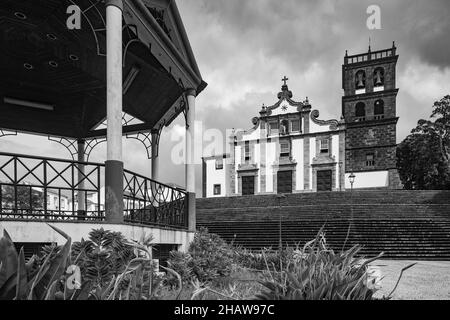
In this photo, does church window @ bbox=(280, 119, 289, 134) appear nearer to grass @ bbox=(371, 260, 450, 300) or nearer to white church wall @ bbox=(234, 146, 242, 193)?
white church wall @ bbox=(234, 146, 242, 193)

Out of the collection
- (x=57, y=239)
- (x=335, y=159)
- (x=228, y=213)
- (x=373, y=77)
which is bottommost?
(x=228, y=213)

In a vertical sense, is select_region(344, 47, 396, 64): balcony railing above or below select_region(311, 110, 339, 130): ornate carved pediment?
above

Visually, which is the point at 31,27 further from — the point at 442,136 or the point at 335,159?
the point at 442,136

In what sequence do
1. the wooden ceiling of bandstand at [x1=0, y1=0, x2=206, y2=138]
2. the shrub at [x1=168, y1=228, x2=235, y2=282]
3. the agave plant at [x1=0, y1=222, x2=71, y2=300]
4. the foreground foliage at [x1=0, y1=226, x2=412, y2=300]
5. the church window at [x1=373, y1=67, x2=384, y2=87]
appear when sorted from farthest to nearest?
the church window at [x1=373, y1=67, x2=384, y2=87], the wooden ceiling of bandstand at [x1=0, y1=0, x2=206, y2=138], the shrub at [x1=168, y1=228, x2=235, y2=282], the foreground foliage at [x1=0, y1=226, x2=412, y2=300], the agave plant at [x1=0, y1=222, x2=71, y2=300]

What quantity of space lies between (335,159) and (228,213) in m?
18.1

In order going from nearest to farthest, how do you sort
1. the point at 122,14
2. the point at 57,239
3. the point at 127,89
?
the point at 57,239 < the point at 122,14 < the point at 127,89

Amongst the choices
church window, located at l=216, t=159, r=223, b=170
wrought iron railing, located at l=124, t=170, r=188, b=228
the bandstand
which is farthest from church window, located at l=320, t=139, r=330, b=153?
wrought iron railing, located at l=124, t=170, r=188, b=228

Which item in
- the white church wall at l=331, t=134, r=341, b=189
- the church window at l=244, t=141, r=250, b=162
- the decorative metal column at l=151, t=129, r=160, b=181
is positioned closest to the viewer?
the decorative metal column at l=151, t=129, r=160, b=181

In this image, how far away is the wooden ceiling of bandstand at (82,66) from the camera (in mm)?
7387

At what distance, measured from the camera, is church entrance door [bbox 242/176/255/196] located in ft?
136

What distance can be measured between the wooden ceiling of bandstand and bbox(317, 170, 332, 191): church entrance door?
29898mm

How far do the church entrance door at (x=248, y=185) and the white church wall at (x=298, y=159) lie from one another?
5.70 metres
